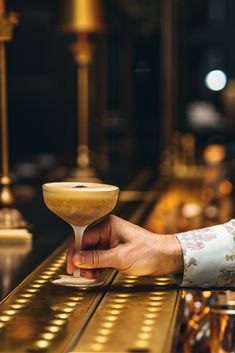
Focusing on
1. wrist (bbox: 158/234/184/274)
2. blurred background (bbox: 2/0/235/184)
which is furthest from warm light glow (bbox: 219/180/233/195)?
wrist (bbox: 158/234/184/274)

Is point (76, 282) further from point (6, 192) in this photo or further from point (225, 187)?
point (225, 187)

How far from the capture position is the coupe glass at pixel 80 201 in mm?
2004

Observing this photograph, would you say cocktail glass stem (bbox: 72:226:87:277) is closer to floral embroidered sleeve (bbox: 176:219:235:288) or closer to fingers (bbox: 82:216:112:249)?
fingers (bbox: 82:216:112:249)

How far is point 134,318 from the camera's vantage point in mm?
1851

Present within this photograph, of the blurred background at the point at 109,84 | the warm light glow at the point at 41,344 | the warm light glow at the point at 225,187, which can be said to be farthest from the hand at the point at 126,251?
the warm light glow at the point at 225,187

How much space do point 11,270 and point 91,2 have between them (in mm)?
2227

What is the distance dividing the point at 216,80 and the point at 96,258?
38.6 feet

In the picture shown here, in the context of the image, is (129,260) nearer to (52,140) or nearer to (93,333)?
(93,333)

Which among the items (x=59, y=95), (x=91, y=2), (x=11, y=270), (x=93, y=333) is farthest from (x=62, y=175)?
(x=93, y=333)

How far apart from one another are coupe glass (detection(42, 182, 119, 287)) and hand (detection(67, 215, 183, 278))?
0.16 feet

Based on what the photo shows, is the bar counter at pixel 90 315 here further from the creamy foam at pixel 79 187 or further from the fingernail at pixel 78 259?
the creamy foam at pixel 79 187

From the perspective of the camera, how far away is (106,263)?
6.88ft

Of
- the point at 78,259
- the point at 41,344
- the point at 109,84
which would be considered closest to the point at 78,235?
the point at 78,259

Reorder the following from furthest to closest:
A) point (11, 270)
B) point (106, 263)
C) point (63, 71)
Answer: point (63, 71)
point (11, 270)
point (106, 263)
